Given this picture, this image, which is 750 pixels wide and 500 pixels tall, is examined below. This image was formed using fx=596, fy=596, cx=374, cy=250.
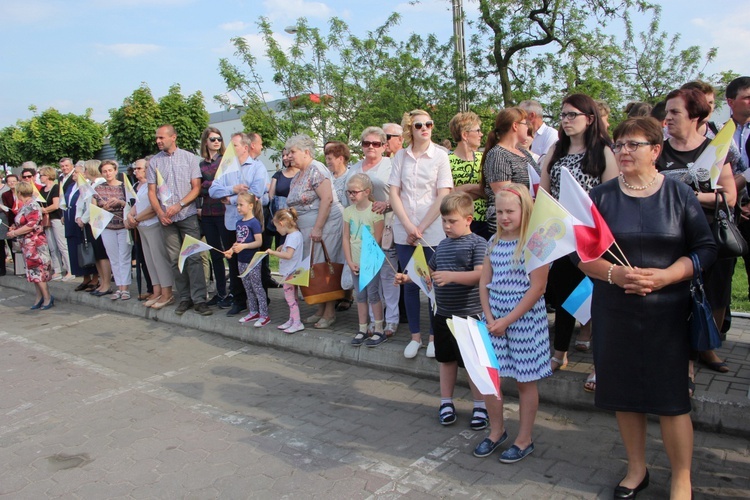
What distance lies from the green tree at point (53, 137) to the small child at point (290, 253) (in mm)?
37869

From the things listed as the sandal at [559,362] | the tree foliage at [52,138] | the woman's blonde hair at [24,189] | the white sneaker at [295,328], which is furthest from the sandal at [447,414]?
the tree foliage at [52,138]

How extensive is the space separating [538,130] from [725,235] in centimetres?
373

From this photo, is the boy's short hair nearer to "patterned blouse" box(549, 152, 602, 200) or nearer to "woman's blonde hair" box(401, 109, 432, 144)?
"patterned blouse" box(549, 152, 602, 200)

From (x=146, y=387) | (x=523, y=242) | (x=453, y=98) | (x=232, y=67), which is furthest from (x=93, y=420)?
(x=453, y=98)

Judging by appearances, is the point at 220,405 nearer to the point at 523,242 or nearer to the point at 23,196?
the point at 523,242

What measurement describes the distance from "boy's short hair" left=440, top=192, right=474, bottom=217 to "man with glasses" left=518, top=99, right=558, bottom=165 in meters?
2.78

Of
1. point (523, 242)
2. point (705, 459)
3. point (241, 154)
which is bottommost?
point (705, 459)

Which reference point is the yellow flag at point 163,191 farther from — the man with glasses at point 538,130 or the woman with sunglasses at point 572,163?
the woman with sunglasses at point 572,163

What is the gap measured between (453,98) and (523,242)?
10.0 m

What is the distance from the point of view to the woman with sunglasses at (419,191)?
5.35m

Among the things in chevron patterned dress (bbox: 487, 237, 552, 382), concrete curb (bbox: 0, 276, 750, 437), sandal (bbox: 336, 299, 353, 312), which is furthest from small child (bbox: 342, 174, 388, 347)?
chevron patterned dress (bbox: 487, 237, 552, 382)

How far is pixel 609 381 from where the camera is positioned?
3.20 m

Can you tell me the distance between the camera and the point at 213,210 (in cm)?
784

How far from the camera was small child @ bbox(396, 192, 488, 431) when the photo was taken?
4.08 metres
